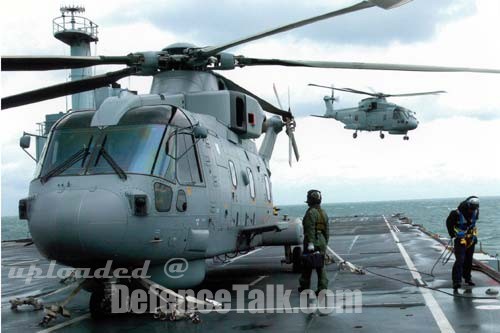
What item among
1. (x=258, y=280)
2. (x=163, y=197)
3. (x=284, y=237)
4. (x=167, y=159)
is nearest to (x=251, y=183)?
(x=284, y=237)

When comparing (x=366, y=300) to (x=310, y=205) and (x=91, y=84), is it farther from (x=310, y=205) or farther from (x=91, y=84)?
(x=91, y=84)

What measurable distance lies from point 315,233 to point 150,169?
3.37m

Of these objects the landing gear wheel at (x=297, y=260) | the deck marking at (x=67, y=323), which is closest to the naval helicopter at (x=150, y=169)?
the deck marking at (x=67, y=323)

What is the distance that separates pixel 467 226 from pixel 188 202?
537cm

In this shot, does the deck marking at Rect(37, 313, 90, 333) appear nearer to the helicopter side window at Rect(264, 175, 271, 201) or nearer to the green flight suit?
the green flight suit

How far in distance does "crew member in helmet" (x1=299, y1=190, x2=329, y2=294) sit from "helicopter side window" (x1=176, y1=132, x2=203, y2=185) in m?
2.12

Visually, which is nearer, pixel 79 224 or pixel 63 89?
pixel 79 224

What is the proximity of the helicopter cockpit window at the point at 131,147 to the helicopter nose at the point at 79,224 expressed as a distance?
2.12 ft

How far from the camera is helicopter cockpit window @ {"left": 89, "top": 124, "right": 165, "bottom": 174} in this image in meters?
9.33

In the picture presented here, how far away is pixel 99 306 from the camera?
9.99 m

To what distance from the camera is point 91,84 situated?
1241 centimetres

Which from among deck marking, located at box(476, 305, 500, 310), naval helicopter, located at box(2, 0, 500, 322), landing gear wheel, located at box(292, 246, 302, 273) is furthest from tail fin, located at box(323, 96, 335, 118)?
deck marking, located at box(476, 305, 500, 310)

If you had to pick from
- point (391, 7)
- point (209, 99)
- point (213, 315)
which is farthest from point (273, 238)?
point (391, 7)

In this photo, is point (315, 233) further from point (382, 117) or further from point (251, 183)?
point (382, 117)
